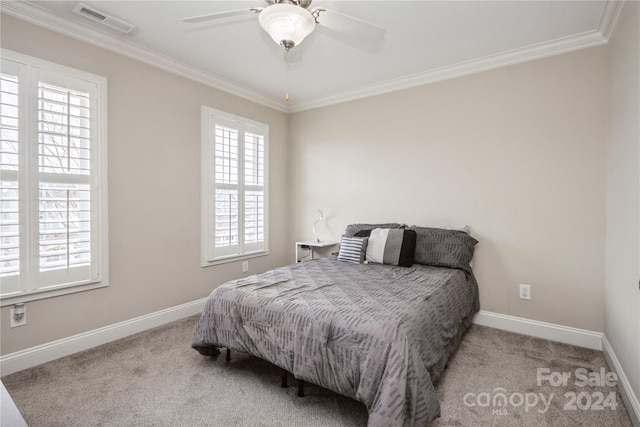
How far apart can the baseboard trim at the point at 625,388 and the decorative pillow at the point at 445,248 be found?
1086 millimetres

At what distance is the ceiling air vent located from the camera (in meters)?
2.26

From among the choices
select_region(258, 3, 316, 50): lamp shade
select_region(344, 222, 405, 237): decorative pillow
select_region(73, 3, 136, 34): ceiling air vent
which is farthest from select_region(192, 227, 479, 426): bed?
select_region(73, 3, 136, 34): ceiling air vent

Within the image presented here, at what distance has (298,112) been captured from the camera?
176 inches

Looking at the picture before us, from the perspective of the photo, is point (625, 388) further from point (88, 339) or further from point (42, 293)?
point (42, 293)

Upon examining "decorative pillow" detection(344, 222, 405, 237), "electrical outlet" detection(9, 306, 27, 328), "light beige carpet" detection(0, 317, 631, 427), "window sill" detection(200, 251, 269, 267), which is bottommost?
"light beige carpet" detection(0, 317, 631, 427)

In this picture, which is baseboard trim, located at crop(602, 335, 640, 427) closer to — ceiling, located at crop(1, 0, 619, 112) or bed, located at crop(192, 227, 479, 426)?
bed, located at crop(192, 227, 479, 426)

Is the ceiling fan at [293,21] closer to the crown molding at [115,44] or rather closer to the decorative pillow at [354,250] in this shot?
the crown molding at [115,44]

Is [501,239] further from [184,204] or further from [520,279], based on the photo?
[184,204]

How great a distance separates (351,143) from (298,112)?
1031 millimetres

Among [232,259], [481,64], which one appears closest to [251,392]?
[232,259]

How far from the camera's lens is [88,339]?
8.45 ft

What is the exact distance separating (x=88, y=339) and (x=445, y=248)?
125 inches

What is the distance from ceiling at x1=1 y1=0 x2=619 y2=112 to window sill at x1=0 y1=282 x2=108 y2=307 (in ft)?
6.49

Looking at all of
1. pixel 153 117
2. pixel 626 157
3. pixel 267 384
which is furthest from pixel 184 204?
pixel 626 157
